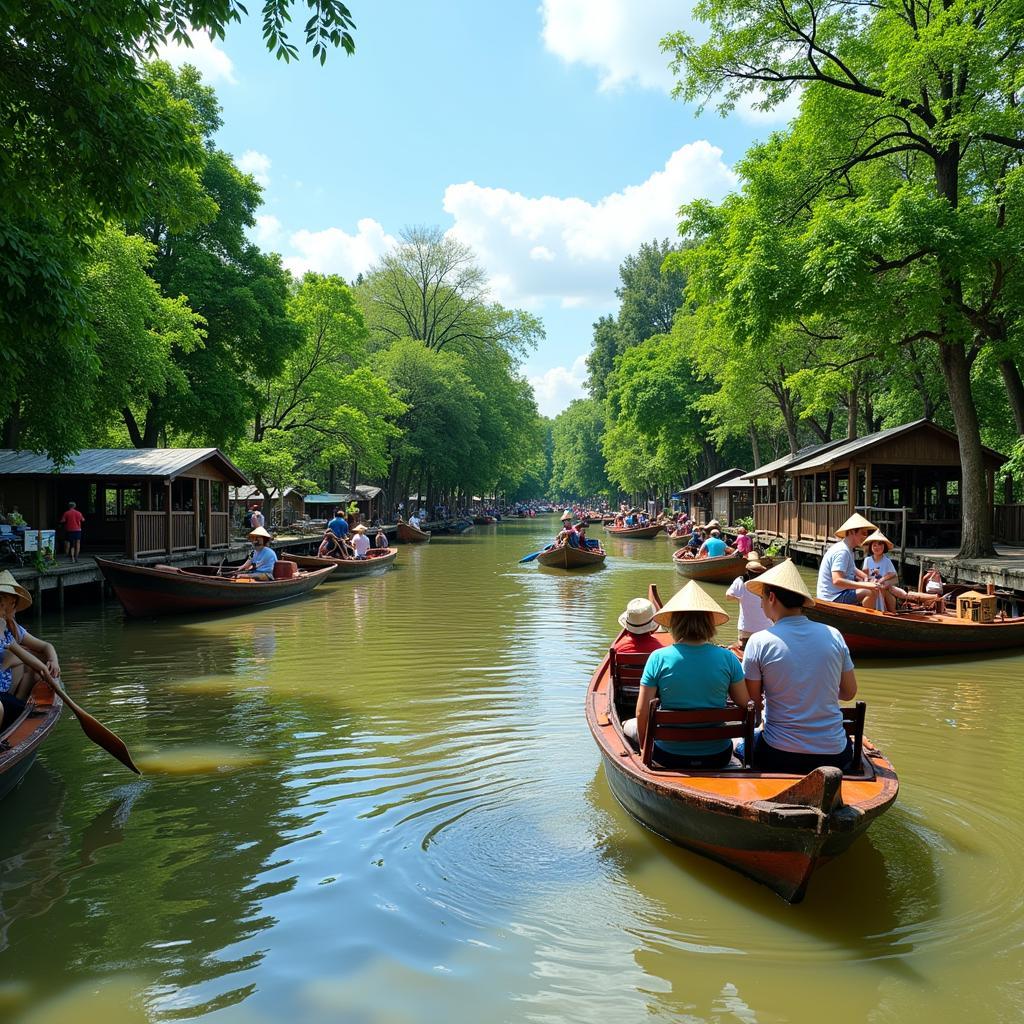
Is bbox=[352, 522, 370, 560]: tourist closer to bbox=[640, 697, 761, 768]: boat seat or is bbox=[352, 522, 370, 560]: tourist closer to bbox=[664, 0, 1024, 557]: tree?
bbox=[664, 0, 1024, 557]: tree

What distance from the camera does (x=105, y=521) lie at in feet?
81.6

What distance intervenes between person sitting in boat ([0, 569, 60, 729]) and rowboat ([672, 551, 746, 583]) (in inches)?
710

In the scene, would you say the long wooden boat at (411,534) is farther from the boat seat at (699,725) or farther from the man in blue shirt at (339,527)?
the boat seat at (699,725)

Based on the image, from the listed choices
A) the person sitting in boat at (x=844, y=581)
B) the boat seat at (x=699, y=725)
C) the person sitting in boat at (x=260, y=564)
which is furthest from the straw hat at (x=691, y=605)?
the person sitting in boat at (x=260, y=564)

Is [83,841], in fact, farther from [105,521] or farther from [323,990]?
[105,521]

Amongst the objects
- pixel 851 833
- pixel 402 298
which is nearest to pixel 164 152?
pixel 851 833

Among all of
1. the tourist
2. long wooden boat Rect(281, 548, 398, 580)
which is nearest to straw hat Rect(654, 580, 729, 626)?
long wooden boat Rect(281, 548, 398, 580)

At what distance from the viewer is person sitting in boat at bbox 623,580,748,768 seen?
520 centimetres

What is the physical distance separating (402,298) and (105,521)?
37027 mm

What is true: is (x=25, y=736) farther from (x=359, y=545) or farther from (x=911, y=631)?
(x=359, y=545)

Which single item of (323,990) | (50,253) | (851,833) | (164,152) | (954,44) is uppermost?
(954,44)

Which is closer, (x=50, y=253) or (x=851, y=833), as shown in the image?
(x=851, y=833)

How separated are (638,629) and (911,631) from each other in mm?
6116

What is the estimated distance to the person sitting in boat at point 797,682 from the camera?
4914 millimetres
